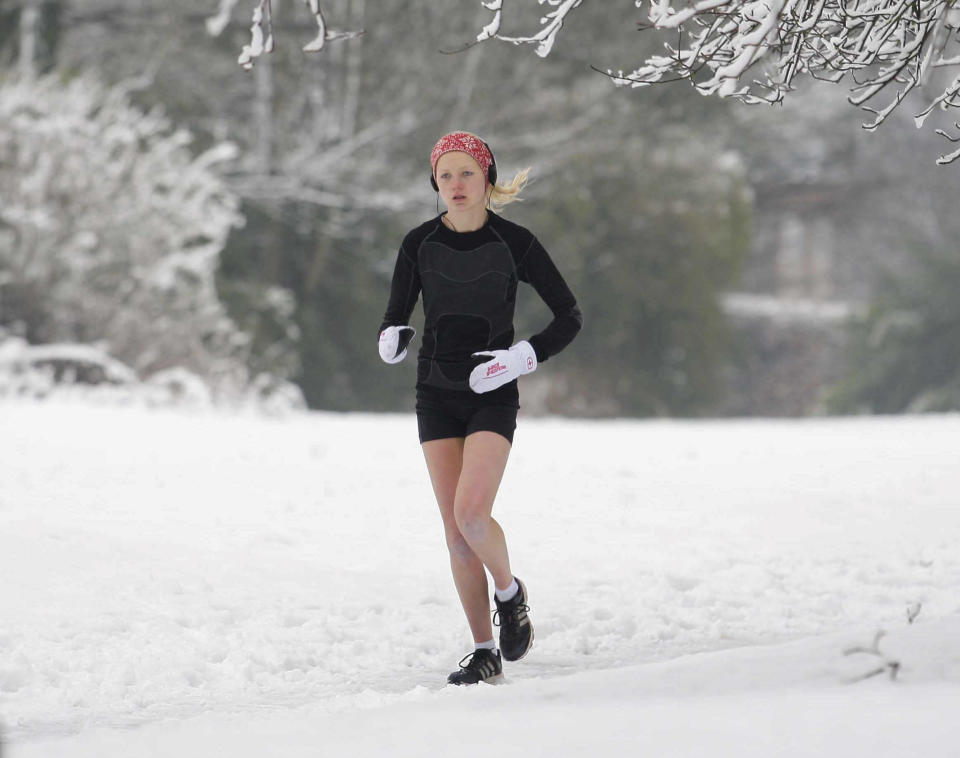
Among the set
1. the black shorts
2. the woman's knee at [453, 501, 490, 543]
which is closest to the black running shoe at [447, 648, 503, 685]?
the woman's knee at [453, 501, 490, 543]

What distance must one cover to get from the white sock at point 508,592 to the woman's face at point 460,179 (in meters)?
1.25

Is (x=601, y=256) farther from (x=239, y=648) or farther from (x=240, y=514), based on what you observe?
(x=239, y=648)

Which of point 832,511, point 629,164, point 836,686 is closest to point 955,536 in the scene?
point 832,511

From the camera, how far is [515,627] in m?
4.41

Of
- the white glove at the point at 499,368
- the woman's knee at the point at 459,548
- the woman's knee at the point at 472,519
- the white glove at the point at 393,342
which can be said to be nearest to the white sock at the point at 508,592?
the woman's knee at the point at 459,548

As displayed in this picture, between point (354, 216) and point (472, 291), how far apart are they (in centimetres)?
1454

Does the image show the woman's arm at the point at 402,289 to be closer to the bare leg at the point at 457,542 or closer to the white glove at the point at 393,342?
the white glove at the point at 393,342

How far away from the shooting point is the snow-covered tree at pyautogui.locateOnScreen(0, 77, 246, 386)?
1276 centimetres

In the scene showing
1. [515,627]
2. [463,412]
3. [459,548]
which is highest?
[463,412]

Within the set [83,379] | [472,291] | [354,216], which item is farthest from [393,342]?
[354,216]

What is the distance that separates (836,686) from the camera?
2863 mm

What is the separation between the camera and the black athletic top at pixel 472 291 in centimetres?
434

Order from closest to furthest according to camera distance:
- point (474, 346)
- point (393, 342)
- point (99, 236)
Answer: point (474, 346), point (393, 342), point (99, 236)

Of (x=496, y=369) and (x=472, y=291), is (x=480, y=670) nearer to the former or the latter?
(x=496, y=369)
